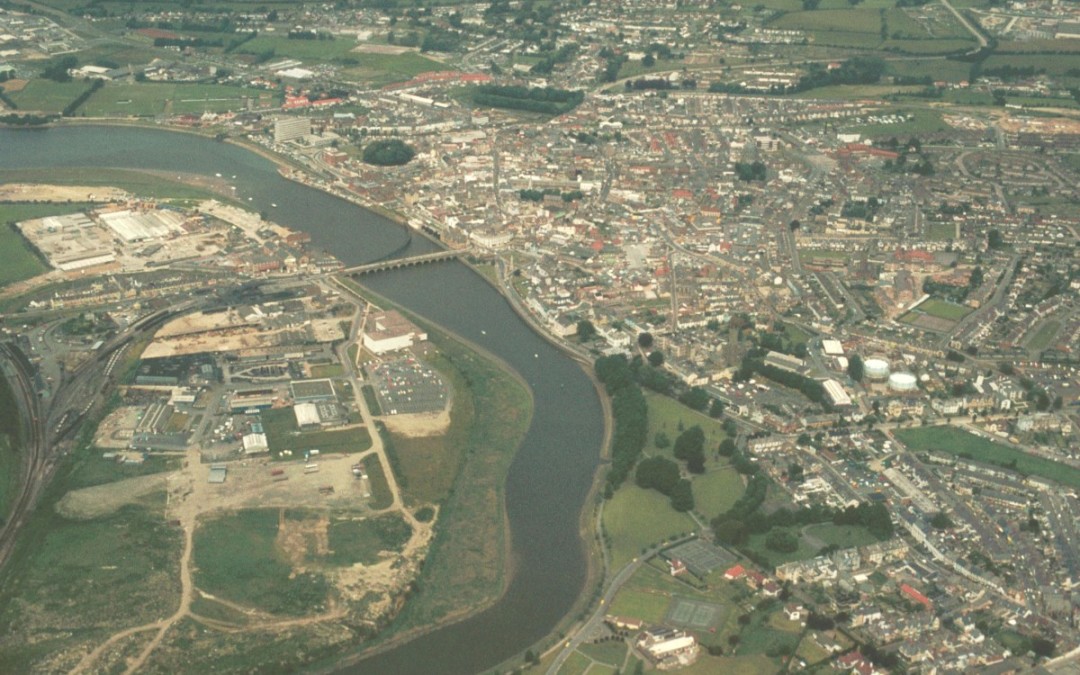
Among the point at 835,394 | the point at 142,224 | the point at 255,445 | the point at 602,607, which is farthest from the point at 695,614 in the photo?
the point at 142,224

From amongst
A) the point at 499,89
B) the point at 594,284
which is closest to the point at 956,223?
the point at 594,284

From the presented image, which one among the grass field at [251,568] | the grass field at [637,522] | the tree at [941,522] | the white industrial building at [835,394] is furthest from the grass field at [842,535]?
the grass field at [251,568]

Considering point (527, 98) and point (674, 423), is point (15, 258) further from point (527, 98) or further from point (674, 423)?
point (527, 98)

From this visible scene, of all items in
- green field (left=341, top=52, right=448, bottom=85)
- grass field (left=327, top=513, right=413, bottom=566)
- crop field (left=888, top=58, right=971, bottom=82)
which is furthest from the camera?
crop field (left=888, top=58, right=971, bottom=82)

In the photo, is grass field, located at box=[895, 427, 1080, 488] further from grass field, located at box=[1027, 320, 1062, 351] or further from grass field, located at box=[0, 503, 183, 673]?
grass field, located at box=[0, 503, 183, 673]

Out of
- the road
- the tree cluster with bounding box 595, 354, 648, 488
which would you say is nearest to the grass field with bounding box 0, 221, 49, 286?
the tree cluster with bounding box 595, 354, 648, 488

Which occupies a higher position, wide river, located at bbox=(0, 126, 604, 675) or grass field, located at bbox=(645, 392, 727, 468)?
grass field, located at bbox=(645, 392, 727, 468)
